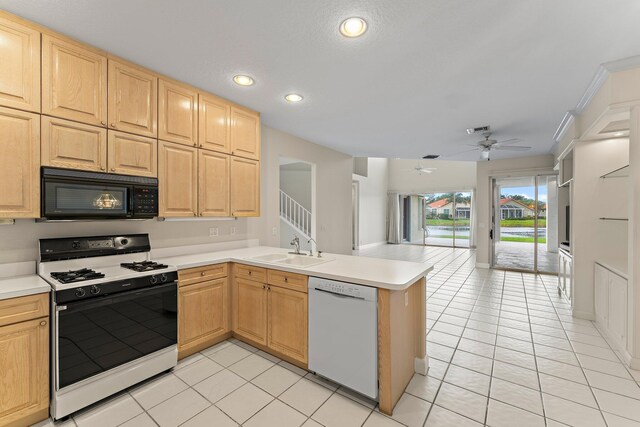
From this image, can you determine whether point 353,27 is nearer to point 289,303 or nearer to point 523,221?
point 289,303

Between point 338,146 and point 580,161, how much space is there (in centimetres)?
362

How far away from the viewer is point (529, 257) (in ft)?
22.3

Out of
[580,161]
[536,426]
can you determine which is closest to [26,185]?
[536,426]

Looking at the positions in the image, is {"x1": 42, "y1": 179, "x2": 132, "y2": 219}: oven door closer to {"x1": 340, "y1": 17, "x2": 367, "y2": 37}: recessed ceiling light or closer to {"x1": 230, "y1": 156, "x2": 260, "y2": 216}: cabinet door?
{"x1": 230, "y1": 156, "x2": 260, "y2": 216}: cabinet door

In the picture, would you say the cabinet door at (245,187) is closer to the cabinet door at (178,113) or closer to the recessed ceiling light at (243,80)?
the cabinet door at (178,113)

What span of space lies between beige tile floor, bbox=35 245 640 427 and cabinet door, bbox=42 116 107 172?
1812 millimetres

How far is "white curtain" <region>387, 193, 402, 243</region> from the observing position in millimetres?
11875

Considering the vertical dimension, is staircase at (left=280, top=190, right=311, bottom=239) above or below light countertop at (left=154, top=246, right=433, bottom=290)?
above

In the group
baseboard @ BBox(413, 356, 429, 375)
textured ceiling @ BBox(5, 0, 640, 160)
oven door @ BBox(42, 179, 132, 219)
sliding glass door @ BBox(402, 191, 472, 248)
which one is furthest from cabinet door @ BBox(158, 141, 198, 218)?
sliding glass door @ BBox(402, 191, 472, 248)

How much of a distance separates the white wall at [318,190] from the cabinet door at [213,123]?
2.95 ft

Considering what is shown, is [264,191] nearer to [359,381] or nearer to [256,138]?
[256,138]

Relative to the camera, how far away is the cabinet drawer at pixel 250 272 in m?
2.59

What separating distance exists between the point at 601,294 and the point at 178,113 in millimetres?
5274

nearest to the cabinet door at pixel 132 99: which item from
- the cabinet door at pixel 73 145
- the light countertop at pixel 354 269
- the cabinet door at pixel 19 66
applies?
the cabinet door at pixel 73 145
